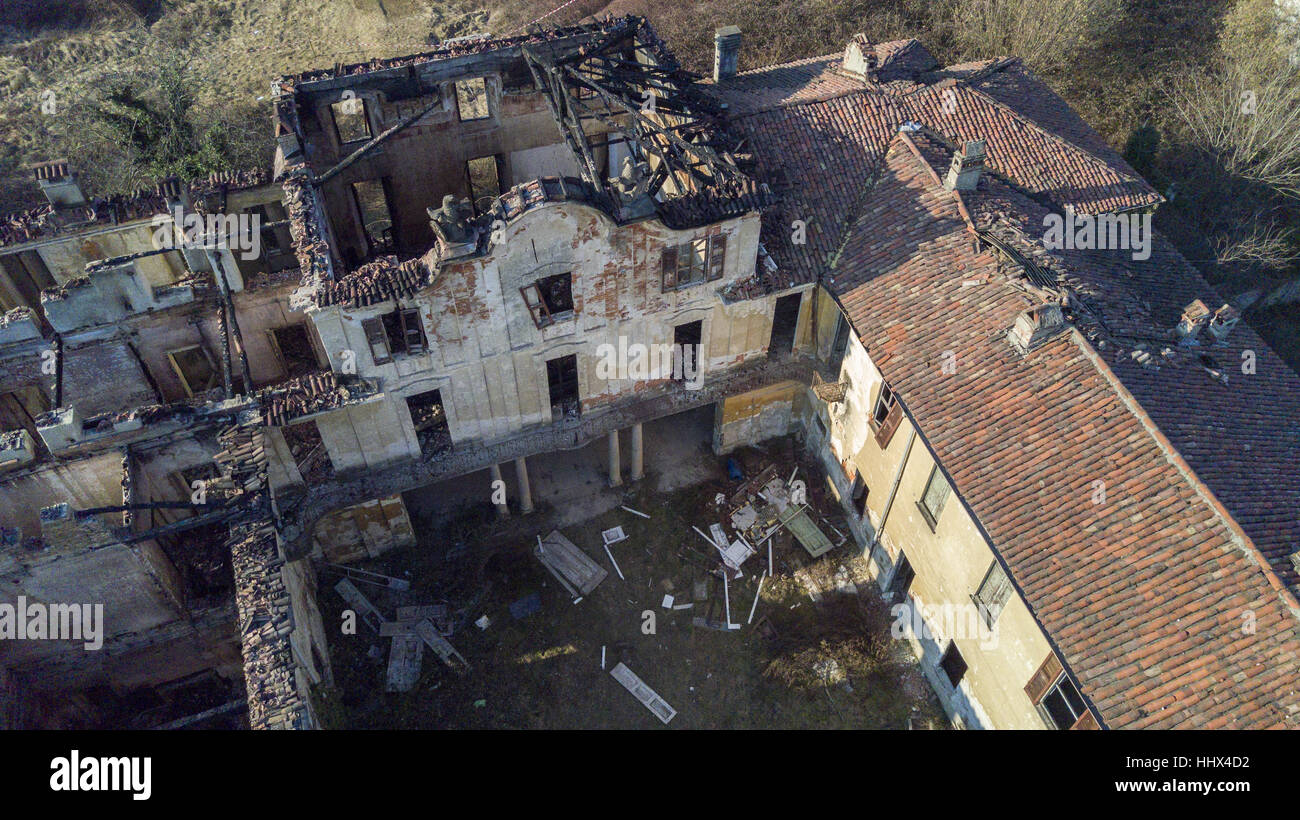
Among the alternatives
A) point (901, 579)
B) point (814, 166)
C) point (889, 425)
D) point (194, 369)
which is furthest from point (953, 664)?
point (194, 369)

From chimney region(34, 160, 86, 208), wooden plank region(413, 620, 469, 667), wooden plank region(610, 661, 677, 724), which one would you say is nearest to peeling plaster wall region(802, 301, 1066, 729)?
wooden plank region(610, 661, 677, 724)

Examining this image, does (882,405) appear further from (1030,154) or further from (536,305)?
(536,305)

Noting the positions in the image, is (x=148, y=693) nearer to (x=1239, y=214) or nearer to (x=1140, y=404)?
(x=1140, y=404)

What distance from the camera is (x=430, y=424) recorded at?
26.1 m

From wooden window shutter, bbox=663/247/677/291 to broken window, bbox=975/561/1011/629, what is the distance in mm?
12141

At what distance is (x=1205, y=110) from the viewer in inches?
1455

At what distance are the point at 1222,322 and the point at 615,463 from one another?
1951cm

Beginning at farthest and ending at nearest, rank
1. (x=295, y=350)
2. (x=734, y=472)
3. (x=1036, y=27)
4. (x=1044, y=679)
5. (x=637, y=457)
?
(x=1036, y=27)
(x=734, y=472)
(x=637, y=457)
(x=295, y=350)
(x=1044, y=679)

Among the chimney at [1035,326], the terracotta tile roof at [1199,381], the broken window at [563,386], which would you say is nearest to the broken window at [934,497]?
the chimney at [1035,326]

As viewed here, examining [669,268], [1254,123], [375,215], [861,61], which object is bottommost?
[375,215]

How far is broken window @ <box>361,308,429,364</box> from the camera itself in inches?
865

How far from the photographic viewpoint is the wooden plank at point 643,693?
25156 mm

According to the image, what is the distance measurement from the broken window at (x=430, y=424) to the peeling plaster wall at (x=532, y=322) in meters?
0.47
